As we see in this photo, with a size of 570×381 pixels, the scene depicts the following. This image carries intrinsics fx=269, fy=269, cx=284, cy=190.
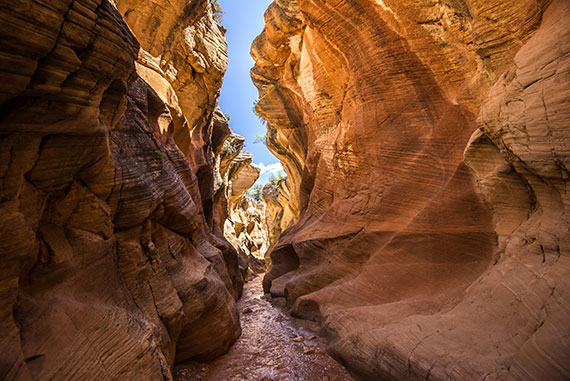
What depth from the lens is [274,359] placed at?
607 centimetres

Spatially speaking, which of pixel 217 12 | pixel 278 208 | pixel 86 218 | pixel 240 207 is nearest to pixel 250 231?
pixel 240 207

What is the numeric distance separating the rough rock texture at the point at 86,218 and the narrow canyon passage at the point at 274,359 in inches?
15.7

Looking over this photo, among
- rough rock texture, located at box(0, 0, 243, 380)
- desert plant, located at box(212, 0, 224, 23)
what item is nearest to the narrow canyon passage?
rough rock texture, located at box(0, 0, 243, 380)

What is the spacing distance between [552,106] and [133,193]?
6.57 m

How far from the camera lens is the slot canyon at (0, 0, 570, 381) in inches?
119

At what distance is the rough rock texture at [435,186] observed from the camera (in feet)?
12.4

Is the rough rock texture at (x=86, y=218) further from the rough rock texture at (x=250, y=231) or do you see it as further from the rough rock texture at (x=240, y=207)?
the rough rock texture at (x=250, y=231)

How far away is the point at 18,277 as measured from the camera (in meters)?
2.99

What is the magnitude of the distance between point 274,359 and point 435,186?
19.6 ft

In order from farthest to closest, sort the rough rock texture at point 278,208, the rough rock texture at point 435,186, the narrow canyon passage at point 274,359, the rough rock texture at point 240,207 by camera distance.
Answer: the rough rock texture at point 278,208 < the rough rock texture at point 240,207 < the narrow canyon passage at point 274,359 < the rough rock texture at point 435,186

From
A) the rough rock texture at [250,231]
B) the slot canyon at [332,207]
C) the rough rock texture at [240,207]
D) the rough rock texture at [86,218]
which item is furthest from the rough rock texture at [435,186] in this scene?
the rough rock texture at [250,231]

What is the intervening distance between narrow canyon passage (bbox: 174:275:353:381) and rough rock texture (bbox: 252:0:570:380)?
0.46 meters

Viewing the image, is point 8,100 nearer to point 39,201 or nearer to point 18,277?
point 39,201

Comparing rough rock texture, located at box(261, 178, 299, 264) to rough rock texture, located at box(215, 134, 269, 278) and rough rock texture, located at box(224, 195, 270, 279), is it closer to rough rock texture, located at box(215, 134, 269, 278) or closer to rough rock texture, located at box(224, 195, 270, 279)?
rough rock texture, located at box(224, 195, 270, 279)
